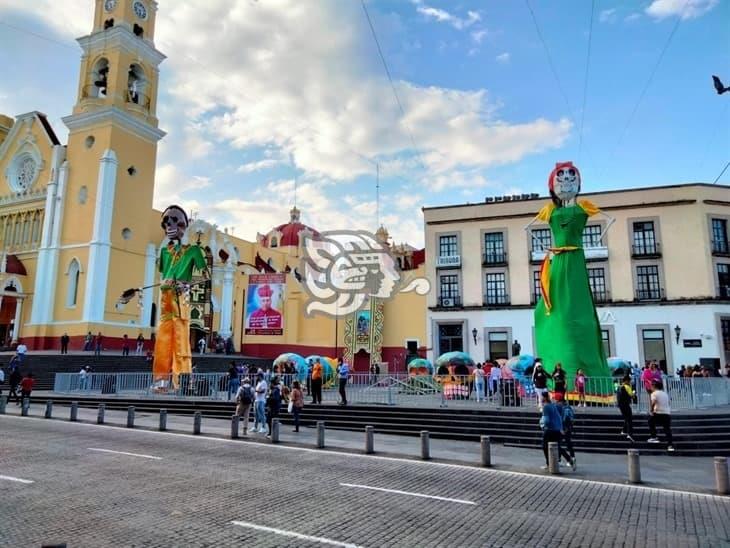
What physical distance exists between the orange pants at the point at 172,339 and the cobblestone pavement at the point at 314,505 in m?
12.9

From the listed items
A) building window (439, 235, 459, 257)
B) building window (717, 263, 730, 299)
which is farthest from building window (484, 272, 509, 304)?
building window (717, 263, 730, 299)

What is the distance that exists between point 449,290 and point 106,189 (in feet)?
87.1

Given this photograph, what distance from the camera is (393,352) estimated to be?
1699 inches

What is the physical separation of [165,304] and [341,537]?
2130cm

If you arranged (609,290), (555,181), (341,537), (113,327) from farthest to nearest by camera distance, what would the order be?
(113,327), (609,290), (555,181), (341,537)

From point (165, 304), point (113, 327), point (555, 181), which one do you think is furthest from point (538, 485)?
point (113, 327)

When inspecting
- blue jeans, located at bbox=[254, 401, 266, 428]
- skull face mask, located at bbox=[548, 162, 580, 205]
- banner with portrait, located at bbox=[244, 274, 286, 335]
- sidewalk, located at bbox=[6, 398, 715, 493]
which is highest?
skull face mask, located at bbox=[548, 162, 580, 205]

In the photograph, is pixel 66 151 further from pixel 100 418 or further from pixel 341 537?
pixel 341 537

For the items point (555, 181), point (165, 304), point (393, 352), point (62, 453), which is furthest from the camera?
point (393, 352)

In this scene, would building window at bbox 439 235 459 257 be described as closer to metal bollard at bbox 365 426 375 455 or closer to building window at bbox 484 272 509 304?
building window at bbox 484 272 509 304

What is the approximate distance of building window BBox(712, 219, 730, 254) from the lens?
106ft

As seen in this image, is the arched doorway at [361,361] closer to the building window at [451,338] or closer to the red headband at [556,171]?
the building window at [451,338]

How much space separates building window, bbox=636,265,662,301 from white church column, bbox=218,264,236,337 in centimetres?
3335

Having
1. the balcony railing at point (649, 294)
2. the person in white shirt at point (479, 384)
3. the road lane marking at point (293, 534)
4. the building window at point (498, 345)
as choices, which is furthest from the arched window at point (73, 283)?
the balcony railing at point (649, 294)
